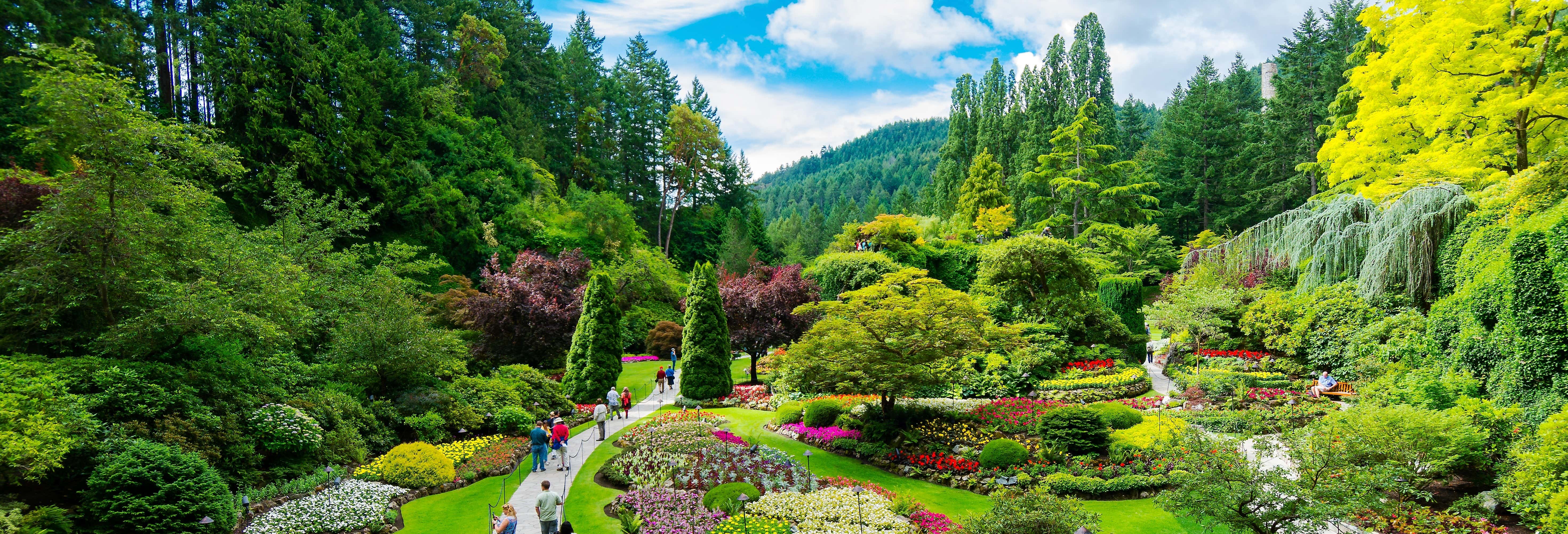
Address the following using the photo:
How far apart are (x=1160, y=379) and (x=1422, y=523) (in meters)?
15.1

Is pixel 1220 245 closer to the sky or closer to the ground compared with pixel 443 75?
closer to the ground

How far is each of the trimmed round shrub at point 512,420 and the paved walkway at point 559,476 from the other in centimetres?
123

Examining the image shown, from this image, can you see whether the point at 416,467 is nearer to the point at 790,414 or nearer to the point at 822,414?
the point at 790,414

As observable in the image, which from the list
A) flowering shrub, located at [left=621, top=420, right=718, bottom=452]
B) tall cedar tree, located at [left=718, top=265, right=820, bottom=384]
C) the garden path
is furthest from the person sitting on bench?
flowering shrub, located at [left=621, top=420, right=718, bottom=452]

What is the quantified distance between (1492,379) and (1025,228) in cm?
2829

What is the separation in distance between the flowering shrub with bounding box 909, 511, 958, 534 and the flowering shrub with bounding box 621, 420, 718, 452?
13.8 ft

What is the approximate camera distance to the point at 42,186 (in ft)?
37.6

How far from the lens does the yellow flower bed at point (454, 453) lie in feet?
38.9

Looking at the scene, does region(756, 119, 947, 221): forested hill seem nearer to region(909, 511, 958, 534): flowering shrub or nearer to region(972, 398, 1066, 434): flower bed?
region(972, 398, 1066, 434): flower bed

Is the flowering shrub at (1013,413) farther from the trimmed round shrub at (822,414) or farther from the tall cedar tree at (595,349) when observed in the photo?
A: the tall cedar tree at (595,349)

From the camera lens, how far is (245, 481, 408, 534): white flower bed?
950 centimetres

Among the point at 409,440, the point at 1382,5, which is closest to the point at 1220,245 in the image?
the point at 1382,5

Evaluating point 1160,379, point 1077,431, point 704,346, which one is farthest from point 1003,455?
point 1160,379

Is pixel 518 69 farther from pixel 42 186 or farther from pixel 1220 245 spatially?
pixel 1220 245
